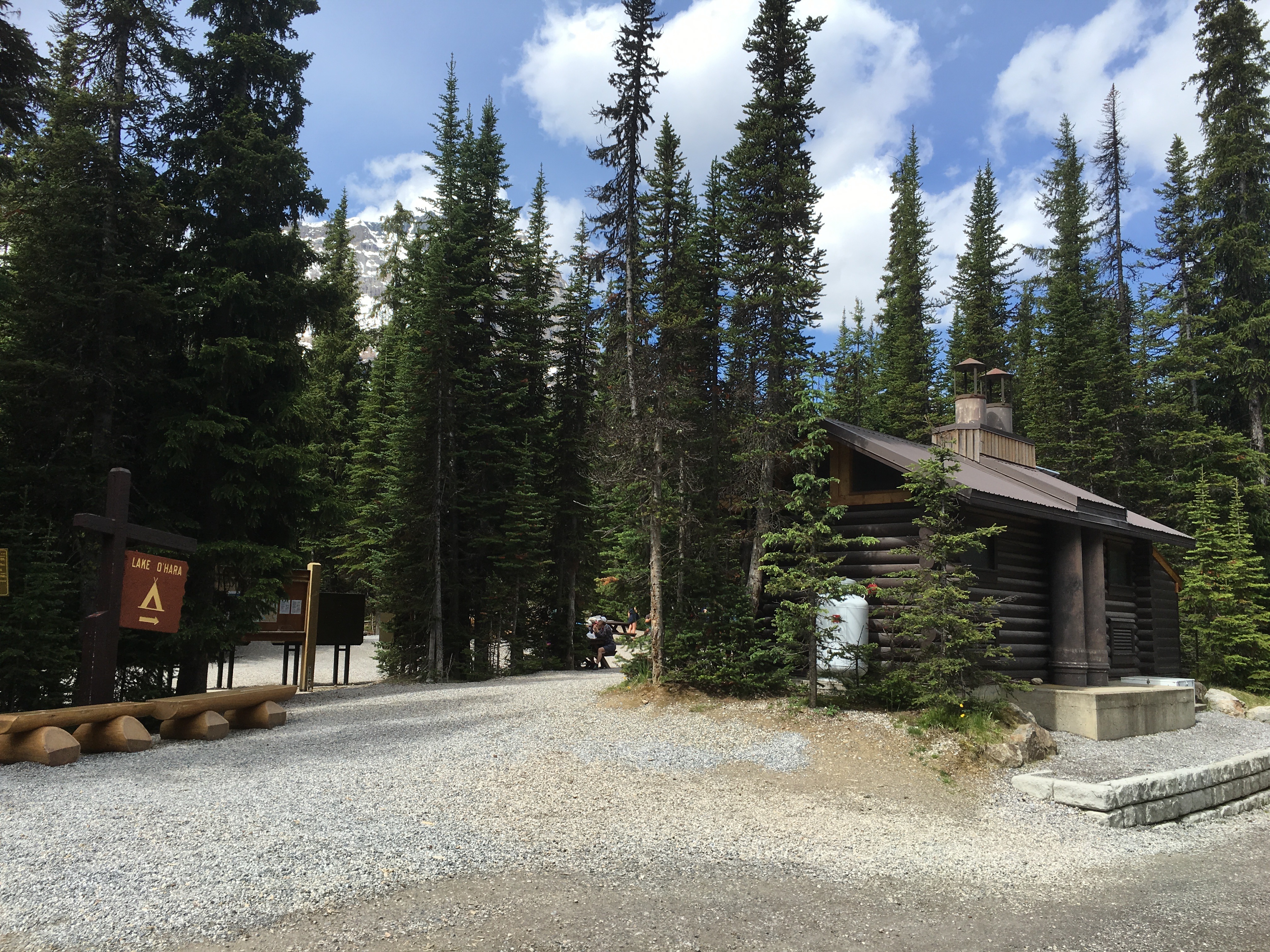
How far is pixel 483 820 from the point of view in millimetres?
7242

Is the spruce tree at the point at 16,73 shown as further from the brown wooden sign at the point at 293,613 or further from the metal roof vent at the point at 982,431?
the metal roof vent at the point at 982,431

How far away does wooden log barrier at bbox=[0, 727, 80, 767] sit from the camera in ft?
28.1

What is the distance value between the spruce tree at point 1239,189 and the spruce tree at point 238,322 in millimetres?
29603

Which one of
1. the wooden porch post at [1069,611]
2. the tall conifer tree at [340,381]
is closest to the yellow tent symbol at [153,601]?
the tall conifer tree at [340,381]

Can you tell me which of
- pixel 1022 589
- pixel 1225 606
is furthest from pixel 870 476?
pixel 1225 606

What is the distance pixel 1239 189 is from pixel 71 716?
36070mm

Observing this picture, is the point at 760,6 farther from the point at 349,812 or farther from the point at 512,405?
the point at 349,812

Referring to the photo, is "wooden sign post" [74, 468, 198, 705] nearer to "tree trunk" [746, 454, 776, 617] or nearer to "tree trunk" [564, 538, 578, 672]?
"tree trunk" [746, 454, 776, 617]

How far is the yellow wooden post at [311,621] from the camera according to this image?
1712cm

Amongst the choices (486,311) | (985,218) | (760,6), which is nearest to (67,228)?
(486,311)

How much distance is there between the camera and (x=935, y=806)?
8.83 m

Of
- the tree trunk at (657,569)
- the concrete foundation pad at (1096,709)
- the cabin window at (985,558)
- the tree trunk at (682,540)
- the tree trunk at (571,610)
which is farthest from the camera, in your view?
the tree trunk at (571,610)

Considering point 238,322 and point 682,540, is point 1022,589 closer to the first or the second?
point 682,540

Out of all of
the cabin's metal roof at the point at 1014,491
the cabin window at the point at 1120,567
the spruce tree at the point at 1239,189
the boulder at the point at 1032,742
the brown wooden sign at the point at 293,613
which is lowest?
the boulder at the point at 1032,742
